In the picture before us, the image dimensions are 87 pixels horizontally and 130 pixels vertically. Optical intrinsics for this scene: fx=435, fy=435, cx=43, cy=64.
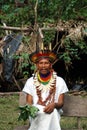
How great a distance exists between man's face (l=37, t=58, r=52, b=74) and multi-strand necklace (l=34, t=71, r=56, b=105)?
0.08 metres

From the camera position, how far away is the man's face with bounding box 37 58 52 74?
5.82 metres

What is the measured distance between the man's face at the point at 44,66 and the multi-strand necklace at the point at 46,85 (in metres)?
0.08

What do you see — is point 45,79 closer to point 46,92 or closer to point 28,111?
point 46,92

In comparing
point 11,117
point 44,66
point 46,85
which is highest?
point 44,66

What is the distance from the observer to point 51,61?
5.95 metres

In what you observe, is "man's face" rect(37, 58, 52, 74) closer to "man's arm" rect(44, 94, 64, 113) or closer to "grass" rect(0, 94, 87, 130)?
"man's arm" rect(44, 94, 64, 113)

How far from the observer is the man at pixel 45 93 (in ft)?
18.9

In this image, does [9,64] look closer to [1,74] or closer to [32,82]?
[1,74]

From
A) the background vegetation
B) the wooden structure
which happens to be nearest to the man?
the wooden structure

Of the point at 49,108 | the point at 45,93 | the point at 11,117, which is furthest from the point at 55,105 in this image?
the point at 11,117

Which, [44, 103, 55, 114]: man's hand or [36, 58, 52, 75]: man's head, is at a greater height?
[36, 58, 52, 75]: man's head

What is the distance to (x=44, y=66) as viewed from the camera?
5820mm

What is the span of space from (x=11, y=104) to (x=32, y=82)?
5244 mm

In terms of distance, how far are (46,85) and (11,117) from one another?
3715 mm
